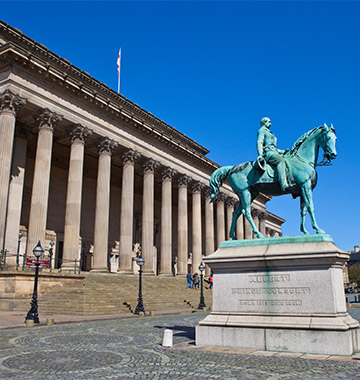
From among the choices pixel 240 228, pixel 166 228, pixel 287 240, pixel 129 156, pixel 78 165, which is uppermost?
pixel 129 156

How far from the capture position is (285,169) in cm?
1163

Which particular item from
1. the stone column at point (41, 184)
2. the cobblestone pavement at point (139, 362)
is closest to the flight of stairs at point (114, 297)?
the stone column at point (41, 184)

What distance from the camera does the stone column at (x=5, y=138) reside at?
88.4 feet

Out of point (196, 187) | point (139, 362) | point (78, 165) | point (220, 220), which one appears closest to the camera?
point (139, 362)

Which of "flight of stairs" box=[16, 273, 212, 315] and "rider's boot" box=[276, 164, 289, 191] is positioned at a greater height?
"rider's boot" box=[276, 164, 289, 191]

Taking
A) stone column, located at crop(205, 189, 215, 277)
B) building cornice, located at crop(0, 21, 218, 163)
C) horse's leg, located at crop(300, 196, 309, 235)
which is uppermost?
building cornice, located at crop(0, 21, 218, 163)

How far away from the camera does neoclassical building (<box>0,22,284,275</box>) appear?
29141 mm

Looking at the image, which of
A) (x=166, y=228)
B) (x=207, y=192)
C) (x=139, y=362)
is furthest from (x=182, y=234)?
(x=139, y=362)

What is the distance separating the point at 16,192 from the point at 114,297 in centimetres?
1206

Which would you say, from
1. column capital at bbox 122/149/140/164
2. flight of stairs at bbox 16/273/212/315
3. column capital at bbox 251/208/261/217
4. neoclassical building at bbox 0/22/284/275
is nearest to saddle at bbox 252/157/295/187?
flight of stairs at bbox 16/273/212/315

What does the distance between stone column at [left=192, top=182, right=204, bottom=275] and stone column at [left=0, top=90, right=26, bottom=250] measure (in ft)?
79.5

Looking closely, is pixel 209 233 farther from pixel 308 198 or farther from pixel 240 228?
pixel 308 198

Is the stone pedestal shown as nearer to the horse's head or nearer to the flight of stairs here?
the horse's head

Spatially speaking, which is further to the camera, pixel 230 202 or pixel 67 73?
pixel 230 202
